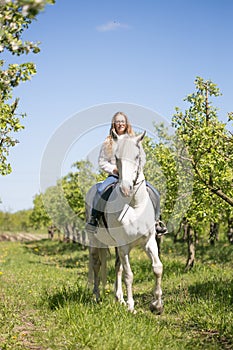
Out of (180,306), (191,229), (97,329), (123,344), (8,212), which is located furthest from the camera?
(8,212)

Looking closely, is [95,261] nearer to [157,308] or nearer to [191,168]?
[157,308]

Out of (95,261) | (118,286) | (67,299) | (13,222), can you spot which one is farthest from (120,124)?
(13,222)

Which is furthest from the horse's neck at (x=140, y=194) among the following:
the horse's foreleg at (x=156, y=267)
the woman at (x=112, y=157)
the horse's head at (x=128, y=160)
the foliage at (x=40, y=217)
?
the foliage at (x=40, y=217)

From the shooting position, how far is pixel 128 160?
809 centimetres

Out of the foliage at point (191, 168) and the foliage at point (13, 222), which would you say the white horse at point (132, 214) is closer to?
the foliage at point (191, 168)

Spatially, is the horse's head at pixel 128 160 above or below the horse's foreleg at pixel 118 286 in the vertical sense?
above

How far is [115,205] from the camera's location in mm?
9031

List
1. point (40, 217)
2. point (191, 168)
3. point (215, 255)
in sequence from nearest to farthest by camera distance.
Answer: point (191, 168), point (215, 255), point (40, 217)

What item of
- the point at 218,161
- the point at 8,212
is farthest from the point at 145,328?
the point at 8,212

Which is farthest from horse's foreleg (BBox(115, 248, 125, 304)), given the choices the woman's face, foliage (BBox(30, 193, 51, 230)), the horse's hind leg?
foliage (BBox(30, 193, 51, 230))

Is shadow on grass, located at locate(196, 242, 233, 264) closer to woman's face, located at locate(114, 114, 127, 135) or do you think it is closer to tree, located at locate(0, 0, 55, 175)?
woman's face, located at locate(114, 114, 127, 135)

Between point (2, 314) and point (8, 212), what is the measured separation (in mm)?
75237

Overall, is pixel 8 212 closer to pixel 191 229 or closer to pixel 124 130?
pixel 191 229

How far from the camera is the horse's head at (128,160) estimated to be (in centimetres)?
794
